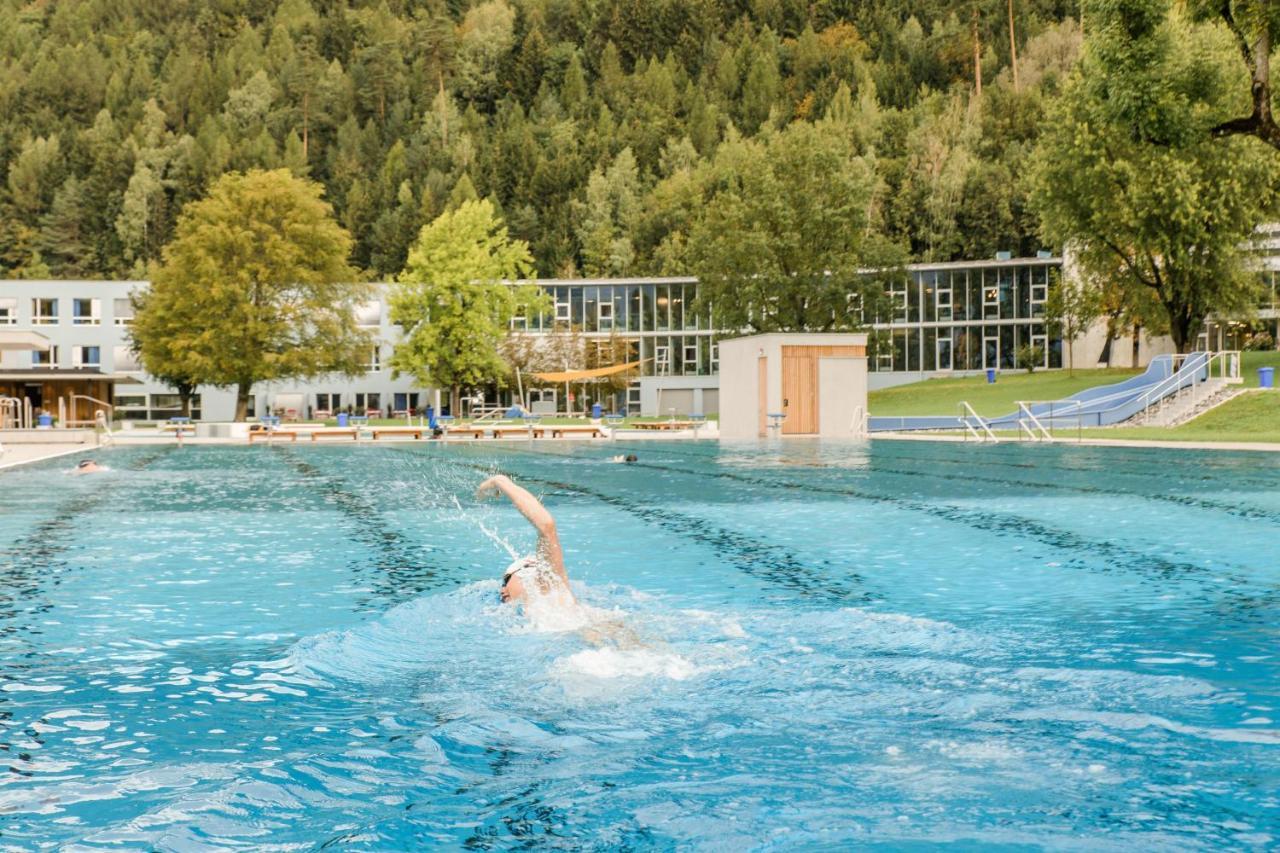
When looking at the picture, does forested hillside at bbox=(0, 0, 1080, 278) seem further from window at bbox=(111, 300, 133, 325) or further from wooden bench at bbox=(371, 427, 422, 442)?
wooden bench at bbox=(371, 427, 422, 442)

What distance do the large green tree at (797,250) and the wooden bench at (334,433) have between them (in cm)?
2639

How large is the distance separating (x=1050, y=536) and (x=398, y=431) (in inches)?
1249

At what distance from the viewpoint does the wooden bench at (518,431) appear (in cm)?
3997

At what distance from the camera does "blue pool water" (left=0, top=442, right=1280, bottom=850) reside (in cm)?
440

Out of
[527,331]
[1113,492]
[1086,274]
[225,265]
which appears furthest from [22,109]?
[1113,492]

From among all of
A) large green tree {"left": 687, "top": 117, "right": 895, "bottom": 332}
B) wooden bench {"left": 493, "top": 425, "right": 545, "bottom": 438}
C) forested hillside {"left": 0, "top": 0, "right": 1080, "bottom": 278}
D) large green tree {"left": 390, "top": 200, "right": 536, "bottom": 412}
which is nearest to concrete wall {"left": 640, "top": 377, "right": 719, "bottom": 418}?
large green tree {"left": 687, "top": 117, "right": 895, "bottom": 332}

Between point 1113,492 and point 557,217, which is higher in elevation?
point 557,217

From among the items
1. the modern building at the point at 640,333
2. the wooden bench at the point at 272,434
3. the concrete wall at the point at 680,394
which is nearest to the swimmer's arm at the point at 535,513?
the wooden bench at the point at 272,434

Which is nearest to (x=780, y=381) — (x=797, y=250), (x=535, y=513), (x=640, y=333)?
(x=797, y=250)

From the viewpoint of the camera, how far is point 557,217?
114562mm

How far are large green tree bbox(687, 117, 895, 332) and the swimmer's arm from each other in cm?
5334

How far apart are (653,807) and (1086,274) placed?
162 feet

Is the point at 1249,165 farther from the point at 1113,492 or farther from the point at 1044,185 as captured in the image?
the point at 1113,492

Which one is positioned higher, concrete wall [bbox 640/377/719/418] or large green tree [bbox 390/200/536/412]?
large green tree [bbox 390/200/536/412]
